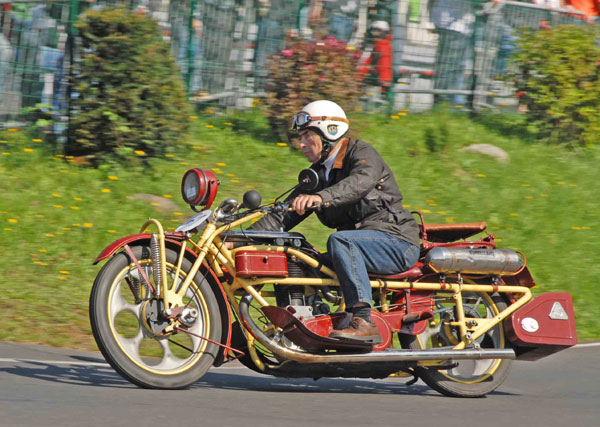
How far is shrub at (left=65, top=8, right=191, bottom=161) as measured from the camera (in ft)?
38.0

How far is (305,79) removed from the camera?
12.9 m

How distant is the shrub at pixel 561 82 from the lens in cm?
1388

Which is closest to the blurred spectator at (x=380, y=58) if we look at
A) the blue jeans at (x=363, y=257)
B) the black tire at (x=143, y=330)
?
the blue jeans at (x=363, y=257)

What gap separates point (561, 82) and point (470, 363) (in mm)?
7799

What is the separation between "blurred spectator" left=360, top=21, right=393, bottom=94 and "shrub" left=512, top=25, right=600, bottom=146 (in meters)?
1.78

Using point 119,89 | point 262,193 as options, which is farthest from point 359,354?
point 119,89

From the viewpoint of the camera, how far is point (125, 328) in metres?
5.89

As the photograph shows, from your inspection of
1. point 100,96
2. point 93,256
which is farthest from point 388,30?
point 93,256

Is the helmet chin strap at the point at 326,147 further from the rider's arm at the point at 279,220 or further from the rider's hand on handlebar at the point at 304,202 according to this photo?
the rider's hand on handlebar at the point at 304,202

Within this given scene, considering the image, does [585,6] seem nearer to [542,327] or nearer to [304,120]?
[542,327]

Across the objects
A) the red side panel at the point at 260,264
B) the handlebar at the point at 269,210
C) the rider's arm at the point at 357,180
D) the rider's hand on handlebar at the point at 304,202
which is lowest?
the red side panel at the point at 260,264

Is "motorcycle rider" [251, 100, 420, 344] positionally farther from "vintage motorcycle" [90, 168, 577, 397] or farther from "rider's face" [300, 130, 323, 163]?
"vintage motorcycle" [90, 168, 577, 397]

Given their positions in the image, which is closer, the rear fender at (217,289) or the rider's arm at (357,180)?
the rear fender at (217,289)

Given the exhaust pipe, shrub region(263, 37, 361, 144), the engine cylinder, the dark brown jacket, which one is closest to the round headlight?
the exhaust pipe
